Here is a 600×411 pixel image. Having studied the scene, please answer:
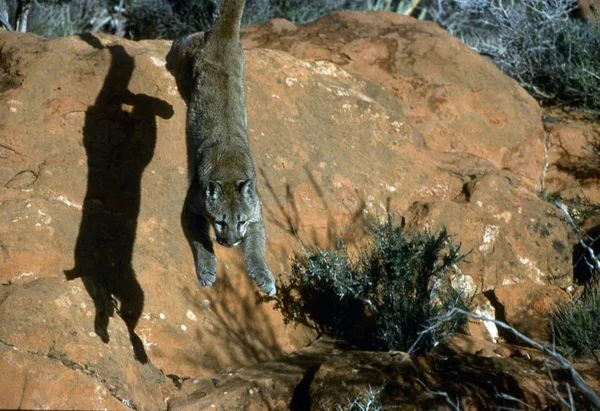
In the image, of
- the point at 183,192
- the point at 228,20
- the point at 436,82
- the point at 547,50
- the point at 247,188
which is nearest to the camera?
the point at 247,188

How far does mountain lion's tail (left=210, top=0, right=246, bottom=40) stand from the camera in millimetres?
7625

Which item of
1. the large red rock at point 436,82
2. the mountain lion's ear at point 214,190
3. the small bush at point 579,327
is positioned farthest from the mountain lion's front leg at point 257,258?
the large red rock at point 436,82

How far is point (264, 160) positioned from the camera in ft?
28.2

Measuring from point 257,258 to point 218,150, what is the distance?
3.89 feet

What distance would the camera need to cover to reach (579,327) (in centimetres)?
766

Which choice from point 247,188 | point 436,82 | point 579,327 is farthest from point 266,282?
point 436,82

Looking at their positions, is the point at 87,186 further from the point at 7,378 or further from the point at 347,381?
the point at 347,381

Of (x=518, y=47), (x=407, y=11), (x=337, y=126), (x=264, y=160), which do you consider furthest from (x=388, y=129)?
(x=407, y=11)

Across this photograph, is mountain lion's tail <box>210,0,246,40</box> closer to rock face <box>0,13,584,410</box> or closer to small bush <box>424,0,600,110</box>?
rock face <box>0,13,584,410</box>

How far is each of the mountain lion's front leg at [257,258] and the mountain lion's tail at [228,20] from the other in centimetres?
214

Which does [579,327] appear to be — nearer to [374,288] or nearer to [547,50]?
[374,288]

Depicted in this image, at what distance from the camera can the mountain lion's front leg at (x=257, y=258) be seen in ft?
19.8

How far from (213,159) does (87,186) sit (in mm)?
1448

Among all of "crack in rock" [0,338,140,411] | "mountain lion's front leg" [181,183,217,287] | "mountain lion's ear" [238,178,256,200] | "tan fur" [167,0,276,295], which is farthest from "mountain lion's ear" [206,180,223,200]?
"crack in rock" [0,338,140,411]
